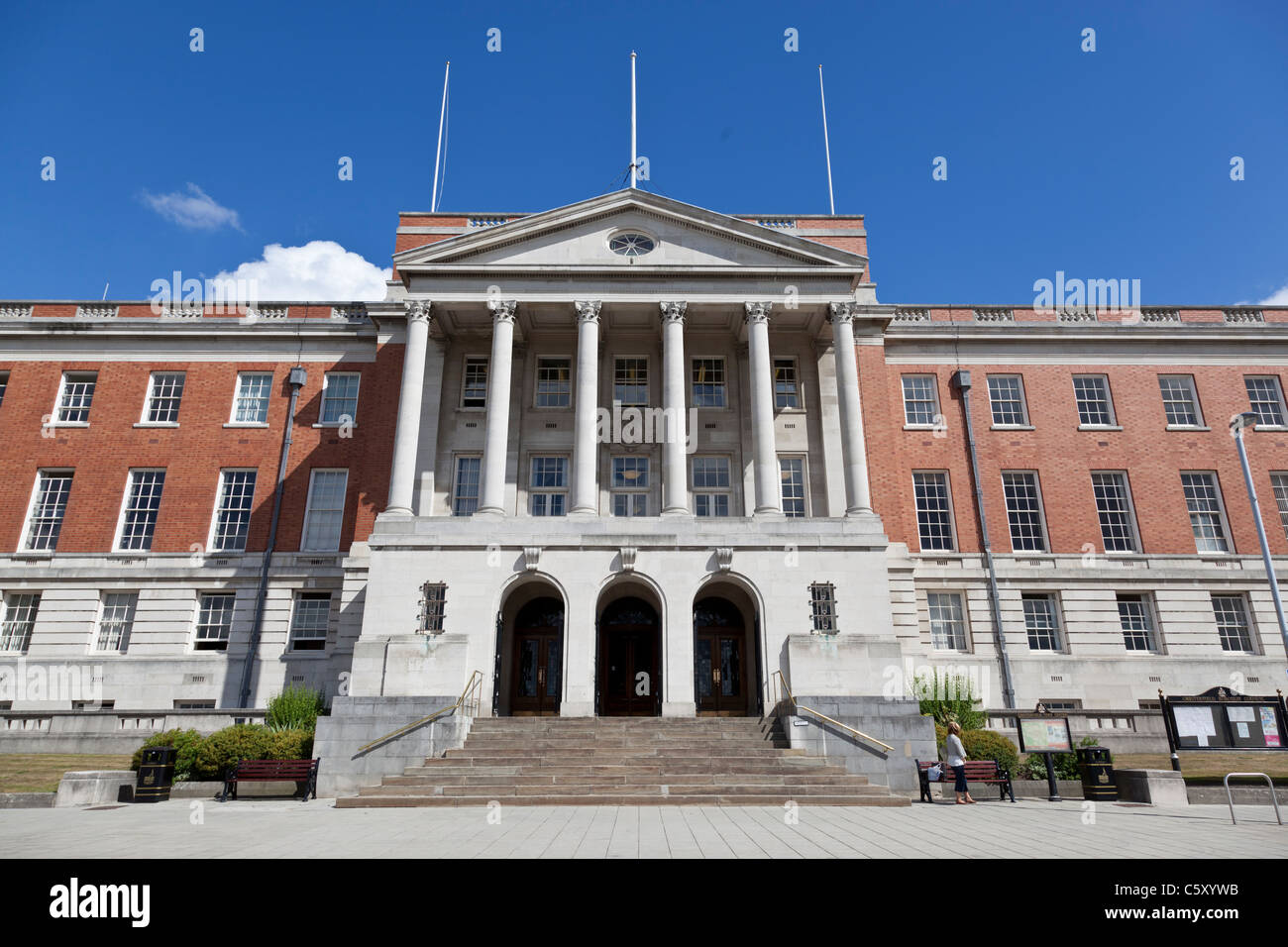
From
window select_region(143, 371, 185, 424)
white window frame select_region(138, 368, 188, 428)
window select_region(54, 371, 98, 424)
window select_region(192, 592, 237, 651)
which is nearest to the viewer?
window select_region(192, 592, 237, 651)

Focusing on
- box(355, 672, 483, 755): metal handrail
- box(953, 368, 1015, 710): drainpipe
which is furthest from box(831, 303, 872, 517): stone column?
box(355, 672, 483, 755): metal handrail

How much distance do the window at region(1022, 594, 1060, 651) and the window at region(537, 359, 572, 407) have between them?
2006 cm

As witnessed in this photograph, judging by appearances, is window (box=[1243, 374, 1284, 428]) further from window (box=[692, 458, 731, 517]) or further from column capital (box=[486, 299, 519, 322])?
column capital (box=[486, 299, 519, 322])

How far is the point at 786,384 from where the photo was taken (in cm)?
3070

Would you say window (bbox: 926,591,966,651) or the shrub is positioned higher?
window (bbox: 926,591,966,651)

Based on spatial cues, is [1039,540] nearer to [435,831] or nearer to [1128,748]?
[1128,748]

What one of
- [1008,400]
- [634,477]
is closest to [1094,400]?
[1008,400]

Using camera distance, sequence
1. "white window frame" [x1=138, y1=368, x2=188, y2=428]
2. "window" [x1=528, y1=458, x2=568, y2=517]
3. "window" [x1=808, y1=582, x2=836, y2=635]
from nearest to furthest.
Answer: "window" [x1=808, y1=582, x2=836, y2=635]
"window" [x1=528, y1=458, x2=568, y2=517]
"white window frame" [x1=138, y1=368, x2=188, y2=428]

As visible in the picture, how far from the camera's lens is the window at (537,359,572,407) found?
99.9ft

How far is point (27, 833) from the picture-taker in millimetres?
11977

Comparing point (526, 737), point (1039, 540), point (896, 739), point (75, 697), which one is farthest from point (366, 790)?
point (1039, 540)

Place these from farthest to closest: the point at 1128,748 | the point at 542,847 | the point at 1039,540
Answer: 1. the point at 1039,540
2. the point at 1128,748
3. the point at 542,847

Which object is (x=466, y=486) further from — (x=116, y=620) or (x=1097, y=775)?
(x=1097, y=775)
